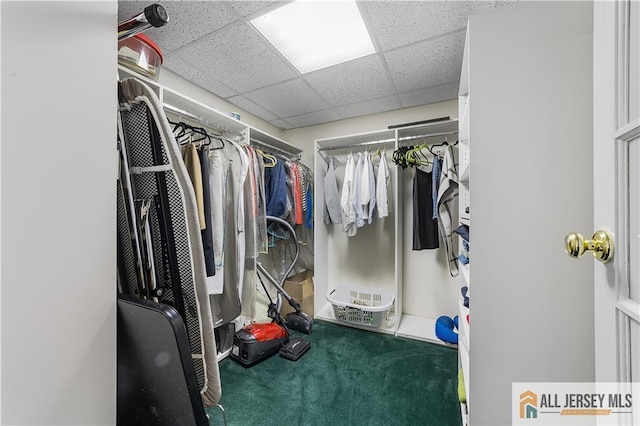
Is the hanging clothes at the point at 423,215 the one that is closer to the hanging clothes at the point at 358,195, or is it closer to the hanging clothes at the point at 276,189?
the hanging clothes at the point at 358,195

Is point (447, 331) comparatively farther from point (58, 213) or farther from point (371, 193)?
point (58, 213)

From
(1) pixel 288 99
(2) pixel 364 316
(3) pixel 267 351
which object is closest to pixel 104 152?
(3) pixel 267 351

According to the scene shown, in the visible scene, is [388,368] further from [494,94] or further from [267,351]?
[494,94]

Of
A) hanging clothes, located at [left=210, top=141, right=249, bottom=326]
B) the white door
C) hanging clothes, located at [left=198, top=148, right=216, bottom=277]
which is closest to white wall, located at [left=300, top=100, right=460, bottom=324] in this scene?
hanging clothes, located at [left=210, top=141, right=249, bottom=326]

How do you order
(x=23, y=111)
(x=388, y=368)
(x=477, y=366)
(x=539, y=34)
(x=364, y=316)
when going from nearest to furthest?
(x=23, y=111), (x=539, y=34), (x=477, y=366), (x=388, y=368), (x=364, y=316)

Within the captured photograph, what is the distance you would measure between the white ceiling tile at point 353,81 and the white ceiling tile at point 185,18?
2.49 ft

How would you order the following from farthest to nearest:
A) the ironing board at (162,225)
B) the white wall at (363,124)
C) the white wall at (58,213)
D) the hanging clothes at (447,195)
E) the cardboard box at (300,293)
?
the cardboard box at (300,293), the white wall at (363,124), the hanging clothes at (447,195), the ironing board at (162,225), the white wall at (58,213)

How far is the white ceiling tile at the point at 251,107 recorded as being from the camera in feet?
7.70

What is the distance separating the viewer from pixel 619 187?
499 mm

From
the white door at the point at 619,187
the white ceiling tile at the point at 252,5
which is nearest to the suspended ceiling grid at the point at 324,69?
the white ceiling tile at the point at 252,5

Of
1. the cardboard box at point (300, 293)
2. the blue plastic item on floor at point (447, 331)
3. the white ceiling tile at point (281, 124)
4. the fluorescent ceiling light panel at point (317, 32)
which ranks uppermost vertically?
the fluorescent ceiling light panel at point (317, 32)

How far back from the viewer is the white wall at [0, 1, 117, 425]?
442 millimetres

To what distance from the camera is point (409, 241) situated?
2.62 meters

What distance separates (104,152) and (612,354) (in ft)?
3.98
